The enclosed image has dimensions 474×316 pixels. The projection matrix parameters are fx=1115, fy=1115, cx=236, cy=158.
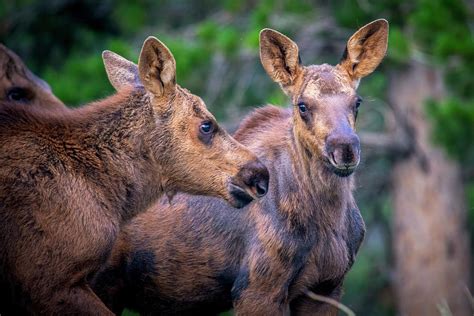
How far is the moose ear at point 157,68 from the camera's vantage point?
29.1ft

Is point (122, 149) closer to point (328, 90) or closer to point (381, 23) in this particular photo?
point (328, 90)

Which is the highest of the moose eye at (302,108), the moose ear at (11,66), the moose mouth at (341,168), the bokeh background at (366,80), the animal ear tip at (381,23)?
the animal ear tip at (381,23)

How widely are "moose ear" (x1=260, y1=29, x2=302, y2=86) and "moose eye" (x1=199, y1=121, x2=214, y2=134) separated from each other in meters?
1.15

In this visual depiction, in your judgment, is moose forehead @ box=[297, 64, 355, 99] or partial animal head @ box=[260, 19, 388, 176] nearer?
partial animal head @ box=[260, 19, 388, 176]

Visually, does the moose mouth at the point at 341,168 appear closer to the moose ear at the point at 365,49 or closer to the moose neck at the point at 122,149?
the moose ear at the point at 365,49

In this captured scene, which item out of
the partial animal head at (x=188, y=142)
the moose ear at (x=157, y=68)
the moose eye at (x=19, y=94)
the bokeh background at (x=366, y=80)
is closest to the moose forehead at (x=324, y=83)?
the partial animal head at (x=188, y=142)

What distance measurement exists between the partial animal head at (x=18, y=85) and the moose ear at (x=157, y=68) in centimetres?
332

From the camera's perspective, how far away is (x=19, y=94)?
40.3ft

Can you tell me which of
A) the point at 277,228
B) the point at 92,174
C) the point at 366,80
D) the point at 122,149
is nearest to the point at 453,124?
the point at 366,80

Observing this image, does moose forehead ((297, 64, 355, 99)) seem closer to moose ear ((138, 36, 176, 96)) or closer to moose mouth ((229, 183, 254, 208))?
moose mouth ((229, 183, 254, 208))

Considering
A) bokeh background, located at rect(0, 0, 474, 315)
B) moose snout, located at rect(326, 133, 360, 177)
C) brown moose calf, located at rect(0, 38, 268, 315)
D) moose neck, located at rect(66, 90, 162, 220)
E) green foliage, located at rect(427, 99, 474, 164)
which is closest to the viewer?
brown moose calf, located at rect(0, 38, 268, 315)

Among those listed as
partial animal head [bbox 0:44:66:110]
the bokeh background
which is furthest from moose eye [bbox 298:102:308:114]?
the bokeh background

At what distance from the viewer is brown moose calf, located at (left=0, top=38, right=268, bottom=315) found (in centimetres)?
830

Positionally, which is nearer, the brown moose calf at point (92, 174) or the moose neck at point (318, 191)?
the brown moose calf at point (92, 174)
